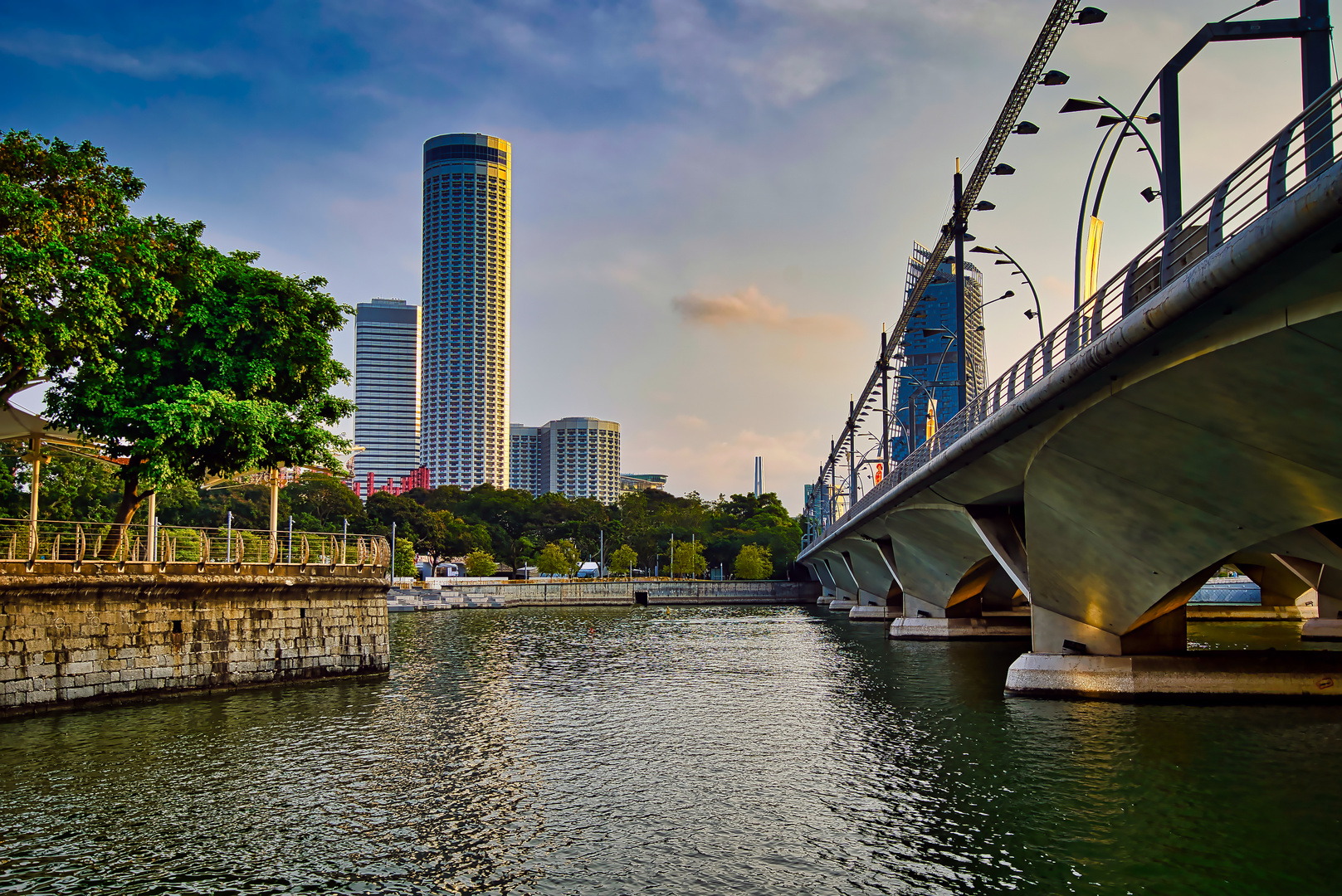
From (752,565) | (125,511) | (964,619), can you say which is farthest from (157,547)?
(752,565)

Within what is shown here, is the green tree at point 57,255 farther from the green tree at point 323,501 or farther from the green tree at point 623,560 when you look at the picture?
the green tree at point 623,560

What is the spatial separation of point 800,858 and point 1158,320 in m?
9.86

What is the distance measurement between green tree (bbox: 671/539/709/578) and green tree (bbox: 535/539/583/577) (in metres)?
14.3

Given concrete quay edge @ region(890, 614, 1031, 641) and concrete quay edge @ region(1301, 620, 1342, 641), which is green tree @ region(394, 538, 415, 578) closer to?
concrete quay edge @ region(890, 614, 1031, 641)

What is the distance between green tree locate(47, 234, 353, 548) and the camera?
90.4ft

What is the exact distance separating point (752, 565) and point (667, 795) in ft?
385

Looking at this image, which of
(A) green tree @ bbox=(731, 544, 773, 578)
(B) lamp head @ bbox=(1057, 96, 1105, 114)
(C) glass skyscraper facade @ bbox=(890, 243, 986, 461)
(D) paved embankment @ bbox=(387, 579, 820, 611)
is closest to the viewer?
(B) lamp head @ bbox=(1057, 96, 1105, 114)

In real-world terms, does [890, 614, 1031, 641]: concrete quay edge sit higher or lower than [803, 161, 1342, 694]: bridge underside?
lower

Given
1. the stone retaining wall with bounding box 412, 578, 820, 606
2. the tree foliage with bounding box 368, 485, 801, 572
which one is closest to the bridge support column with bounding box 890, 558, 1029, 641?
the stone retaining wall with bounding box 412, 578, 820, 606

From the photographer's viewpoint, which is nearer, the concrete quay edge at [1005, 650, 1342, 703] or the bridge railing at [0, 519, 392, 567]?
the bridge railing at [0, 519, 392, 567]

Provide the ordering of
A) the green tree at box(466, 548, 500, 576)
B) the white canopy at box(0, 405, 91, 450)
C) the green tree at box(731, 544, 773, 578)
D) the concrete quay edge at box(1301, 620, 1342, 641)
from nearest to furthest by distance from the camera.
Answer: the white canopy at box(0, 405, 91, 450)
the concrete quay edge at box(1301, 620, 1342, 641)
the green tree at box(466, 548, 500, 576)
the green tree at box(731, 544, 773, 578)

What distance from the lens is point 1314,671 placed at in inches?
976

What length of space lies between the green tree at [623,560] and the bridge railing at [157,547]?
329ft

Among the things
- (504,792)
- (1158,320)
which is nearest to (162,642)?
(504,792)
